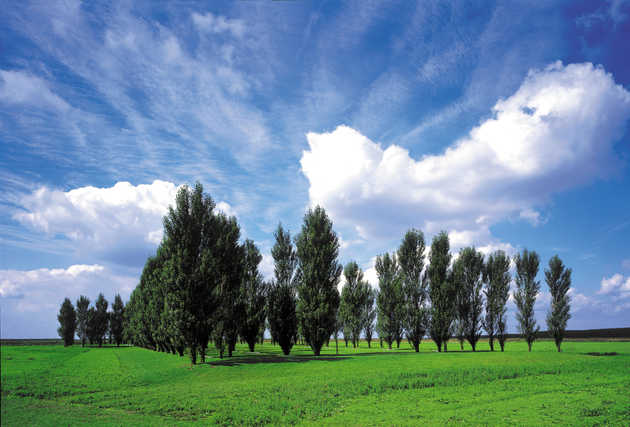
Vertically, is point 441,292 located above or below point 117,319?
above

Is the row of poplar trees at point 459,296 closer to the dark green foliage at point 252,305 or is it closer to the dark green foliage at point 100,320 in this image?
the dark green foliage at point 252,305

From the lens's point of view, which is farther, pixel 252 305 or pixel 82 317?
pixel 82 317

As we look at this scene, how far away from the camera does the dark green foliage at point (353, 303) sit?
81.1 metres

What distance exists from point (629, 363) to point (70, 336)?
11170 centimetres

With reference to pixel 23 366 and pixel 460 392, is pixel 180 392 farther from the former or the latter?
pixel 460 392

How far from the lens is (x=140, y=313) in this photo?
76750mm

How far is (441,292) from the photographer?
61.3 metres

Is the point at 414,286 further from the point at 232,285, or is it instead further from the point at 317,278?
the point at 232,285

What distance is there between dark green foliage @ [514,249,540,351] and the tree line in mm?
205

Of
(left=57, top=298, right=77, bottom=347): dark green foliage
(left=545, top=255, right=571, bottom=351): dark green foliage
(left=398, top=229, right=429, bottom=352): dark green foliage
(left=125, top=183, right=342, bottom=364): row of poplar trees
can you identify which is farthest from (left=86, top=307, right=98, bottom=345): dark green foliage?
(left=545, top=255, right=571, bottom=351): dark green foliage

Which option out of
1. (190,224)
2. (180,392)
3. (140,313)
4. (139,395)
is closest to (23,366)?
(139,395)

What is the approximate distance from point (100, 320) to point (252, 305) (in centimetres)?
9610

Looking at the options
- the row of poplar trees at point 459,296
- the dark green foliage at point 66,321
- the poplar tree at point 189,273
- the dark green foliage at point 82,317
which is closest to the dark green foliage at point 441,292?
the row of poplar trees at point 459,296

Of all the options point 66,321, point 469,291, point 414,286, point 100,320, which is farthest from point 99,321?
point 469,291
